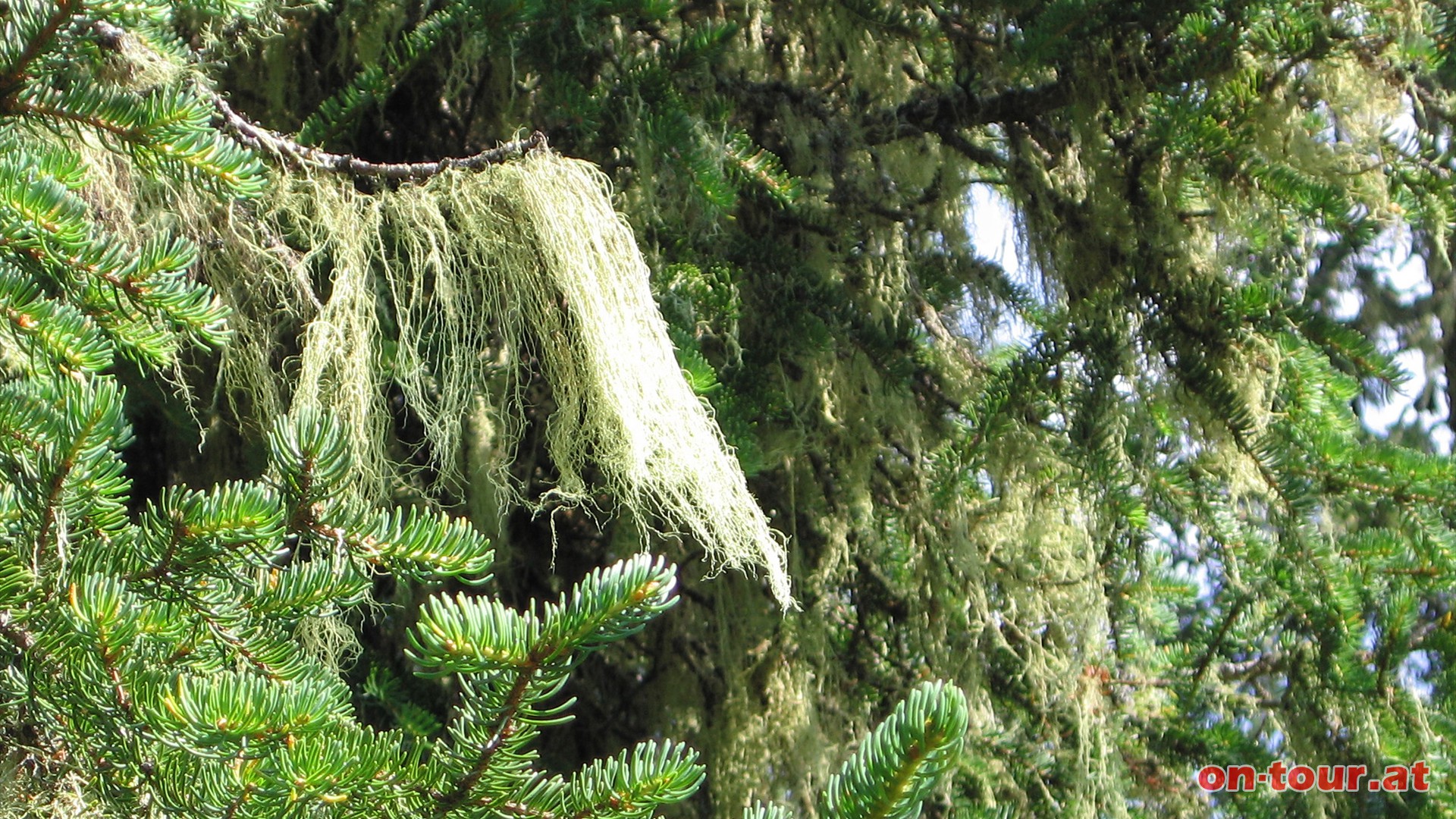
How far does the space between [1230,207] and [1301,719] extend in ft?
3.18

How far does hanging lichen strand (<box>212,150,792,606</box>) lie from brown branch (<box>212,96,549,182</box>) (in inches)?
0.6

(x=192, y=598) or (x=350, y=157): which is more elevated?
(x=350, y=157)

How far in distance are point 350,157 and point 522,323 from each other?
300mm

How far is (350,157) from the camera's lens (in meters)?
1.52

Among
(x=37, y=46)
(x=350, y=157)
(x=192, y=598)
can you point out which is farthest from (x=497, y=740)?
(x=350, y=157)

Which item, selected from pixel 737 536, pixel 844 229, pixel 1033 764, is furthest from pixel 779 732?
pixel 844 229

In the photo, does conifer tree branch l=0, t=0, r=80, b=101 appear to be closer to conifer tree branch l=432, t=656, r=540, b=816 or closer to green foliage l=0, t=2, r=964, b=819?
green foliage l=0, t=2, r=964, b=819

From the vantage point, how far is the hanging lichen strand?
1.40 metres

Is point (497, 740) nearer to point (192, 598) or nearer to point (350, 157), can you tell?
point (192, 598)

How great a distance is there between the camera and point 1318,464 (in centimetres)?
191

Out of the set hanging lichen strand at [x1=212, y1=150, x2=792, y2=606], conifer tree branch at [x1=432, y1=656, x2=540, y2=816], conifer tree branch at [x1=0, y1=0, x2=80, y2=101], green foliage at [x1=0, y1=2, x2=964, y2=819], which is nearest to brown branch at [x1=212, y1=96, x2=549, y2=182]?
hanging lichen strand at [x1=212, y1=150, x2=792, y2=606]

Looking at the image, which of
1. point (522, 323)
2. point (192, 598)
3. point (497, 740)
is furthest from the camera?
point (522, 323)

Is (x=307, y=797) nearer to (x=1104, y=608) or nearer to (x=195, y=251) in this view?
(x=195, y=251)

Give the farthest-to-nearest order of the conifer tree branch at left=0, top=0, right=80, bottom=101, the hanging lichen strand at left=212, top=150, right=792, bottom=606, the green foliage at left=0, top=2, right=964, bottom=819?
the hanging lichen strand at left=212, top=150, right=792, bottom=606
the conifer tree branch at left=0, top=0, right=80, bottom=101
the green foliage at left=0, top=2, right=964, bottom=819
